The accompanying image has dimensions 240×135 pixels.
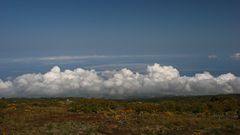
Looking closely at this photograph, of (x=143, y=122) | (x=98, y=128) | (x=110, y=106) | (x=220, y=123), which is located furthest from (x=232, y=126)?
(x=110, y=106)

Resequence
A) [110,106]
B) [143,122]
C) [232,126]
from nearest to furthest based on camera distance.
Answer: [232,126] < [143,122] < [110,106]

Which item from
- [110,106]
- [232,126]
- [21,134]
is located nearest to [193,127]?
[232,126]

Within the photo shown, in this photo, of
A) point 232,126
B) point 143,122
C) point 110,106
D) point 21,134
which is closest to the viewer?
point 21,134

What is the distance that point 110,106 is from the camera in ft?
193

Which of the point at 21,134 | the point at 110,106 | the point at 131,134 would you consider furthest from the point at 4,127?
the point at 110,106

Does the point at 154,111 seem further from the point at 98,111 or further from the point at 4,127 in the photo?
the point at 4,127

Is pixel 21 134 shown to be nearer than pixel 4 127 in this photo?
Yes

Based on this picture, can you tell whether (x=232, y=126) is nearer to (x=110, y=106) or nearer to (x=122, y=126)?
(x=122, y=126)

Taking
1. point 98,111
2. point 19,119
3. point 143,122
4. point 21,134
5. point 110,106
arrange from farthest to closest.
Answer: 1. point 110,106
2. point 98,111
3. point 19,119
4. point 143,122
5. point 21,134

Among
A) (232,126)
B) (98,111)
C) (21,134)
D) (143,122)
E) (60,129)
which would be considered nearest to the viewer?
(21,134)

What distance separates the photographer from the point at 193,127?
36.1 meters

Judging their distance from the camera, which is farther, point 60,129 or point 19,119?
point 19,119

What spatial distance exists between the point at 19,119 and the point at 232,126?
20.4 meters

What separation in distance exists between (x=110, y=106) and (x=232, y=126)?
985 inches
